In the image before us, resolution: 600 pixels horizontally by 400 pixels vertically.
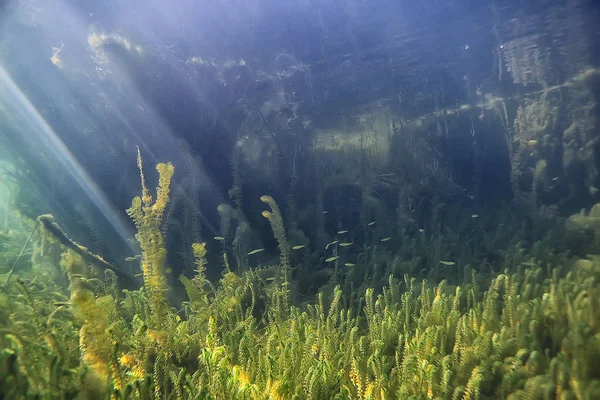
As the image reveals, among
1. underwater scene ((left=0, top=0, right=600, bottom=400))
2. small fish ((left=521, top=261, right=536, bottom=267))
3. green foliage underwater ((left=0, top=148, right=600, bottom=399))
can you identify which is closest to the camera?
green foliage underwater ((left=0, top=148, right=600, bottom=399))

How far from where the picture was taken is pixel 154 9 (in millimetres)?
11203

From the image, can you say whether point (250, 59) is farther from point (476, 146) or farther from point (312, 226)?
point (476, 146)

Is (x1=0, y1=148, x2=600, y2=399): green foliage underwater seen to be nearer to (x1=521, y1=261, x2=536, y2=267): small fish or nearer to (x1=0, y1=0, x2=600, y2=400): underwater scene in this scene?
(x1=0, y1=0, x2=600, y2=400): underwater scene

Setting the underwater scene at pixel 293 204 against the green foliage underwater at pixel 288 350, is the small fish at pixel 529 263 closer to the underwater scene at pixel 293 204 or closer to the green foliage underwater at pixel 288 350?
the underwater scene at pixel 293 204

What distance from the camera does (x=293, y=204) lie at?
10.4 m

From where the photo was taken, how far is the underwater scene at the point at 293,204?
297 cm

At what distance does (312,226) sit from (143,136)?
19.7ft

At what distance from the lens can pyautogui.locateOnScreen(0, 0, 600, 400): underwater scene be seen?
117 inches

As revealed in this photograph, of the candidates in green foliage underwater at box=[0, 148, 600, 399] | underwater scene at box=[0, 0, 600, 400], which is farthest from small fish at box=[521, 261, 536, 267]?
green foliage underwater at box=[0, 148, 600, 399]

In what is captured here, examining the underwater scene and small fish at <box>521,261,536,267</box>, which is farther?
small fish at <box>521,261,536,267</box>

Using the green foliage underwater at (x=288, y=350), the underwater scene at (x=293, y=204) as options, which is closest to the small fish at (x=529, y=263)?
the underwater scene at (x=293, y=204)

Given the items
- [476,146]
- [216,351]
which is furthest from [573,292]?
[476,146]

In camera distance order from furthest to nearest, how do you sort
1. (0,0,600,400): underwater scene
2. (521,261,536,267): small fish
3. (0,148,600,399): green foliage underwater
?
(521,261,536,267): small fish, (0,0,600,400): underwater scene, (0,148,600,399): green foliage underwater

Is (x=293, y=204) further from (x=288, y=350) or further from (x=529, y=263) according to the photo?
(x=288, y=350)
